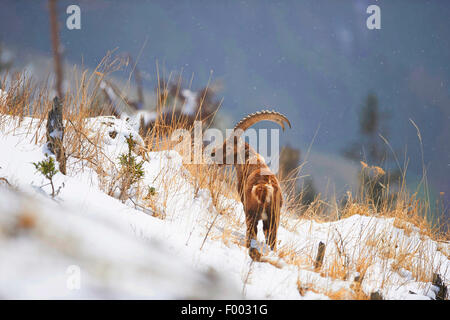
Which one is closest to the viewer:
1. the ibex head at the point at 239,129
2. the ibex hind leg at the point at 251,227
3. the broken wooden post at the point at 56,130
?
the broken wooden post at the point at 56,130

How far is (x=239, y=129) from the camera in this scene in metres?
3.74

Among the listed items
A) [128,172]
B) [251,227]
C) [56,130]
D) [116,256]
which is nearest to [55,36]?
[56,130]

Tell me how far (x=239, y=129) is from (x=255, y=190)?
149cm

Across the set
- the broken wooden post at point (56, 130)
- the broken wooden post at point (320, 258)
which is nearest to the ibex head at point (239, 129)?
the broken wooden post at point (320, 258)

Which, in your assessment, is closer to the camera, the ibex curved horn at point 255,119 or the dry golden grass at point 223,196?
the dry golden grass at point 223,196

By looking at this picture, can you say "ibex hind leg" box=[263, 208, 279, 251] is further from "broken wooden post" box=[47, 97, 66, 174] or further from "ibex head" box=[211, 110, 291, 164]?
"broken wooden post" box=[47, 97, 66, 174]

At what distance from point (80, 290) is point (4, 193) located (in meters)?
0.73

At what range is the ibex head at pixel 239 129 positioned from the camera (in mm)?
3617

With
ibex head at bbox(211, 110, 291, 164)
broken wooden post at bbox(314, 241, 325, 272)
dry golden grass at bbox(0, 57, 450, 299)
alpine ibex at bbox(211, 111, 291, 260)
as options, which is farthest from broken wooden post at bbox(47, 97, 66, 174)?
broken wooden post at bbox(314, 241, 325, 272)

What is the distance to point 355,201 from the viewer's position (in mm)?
4469

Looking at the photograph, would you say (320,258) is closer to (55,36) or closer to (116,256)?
(116,256)

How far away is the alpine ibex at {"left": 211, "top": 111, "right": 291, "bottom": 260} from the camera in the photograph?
2.36 metres

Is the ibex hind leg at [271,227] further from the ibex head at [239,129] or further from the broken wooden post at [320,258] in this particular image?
the ibex head at [239,129]
